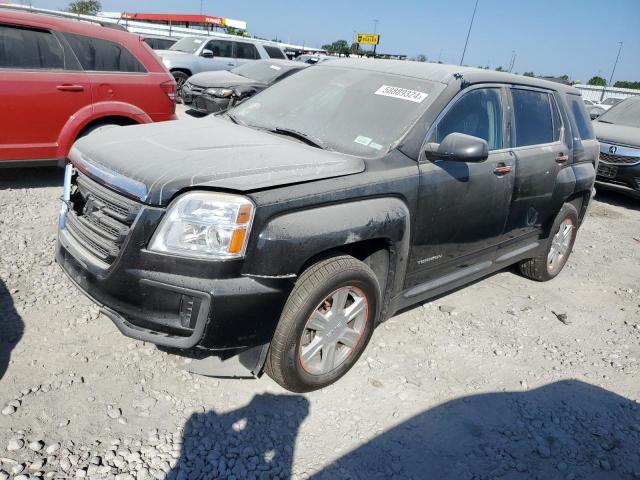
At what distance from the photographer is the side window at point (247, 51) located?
1471cm

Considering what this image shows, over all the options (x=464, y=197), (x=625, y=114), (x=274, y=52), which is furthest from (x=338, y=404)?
(x=274, y=52)

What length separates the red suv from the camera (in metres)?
5.08

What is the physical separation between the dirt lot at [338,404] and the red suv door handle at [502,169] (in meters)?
1.19

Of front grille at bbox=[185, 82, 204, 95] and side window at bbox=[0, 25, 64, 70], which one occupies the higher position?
side window at bbox=[0, 25, 64, 70]

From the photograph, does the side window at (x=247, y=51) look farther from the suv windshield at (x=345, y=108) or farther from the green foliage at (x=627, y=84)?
the green foliage at (x=627, y=84)

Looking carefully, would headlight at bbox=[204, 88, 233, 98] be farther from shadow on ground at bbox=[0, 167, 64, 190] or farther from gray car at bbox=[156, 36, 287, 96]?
shadow on ground at bbox=[0, 167, 64, 190]

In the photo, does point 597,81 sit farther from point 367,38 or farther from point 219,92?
point 219,92

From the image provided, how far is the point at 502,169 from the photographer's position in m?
3.57

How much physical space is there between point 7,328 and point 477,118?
3358 mm

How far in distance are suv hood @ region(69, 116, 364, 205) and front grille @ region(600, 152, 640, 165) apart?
279 inches

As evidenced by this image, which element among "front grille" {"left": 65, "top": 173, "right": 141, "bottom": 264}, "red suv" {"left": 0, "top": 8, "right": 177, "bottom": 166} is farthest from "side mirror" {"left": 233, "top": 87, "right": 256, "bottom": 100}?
"front grille" {"left": 65, "top": 173, "right": 141, "bottom": 264}

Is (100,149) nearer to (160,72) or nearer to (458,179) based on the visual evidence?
(458,179)

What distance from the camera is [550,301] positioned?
4551 mm

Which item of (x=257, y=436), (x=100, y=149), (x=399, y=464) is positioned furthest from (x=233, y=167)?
(x=399, y=464)
